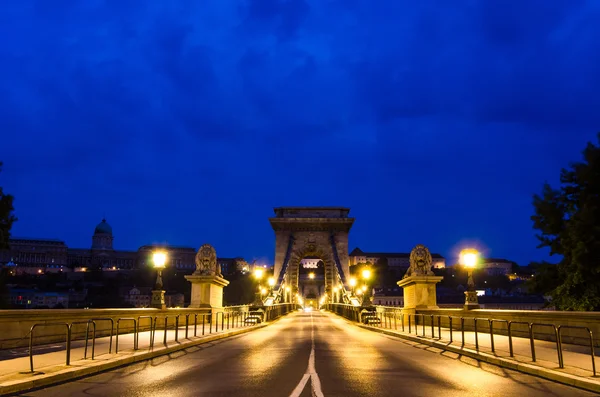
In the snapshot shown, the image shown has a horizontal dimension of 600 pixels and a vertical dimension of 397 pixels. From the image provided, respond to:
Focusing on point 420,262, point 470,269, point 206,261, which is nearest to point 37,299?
point 206,261

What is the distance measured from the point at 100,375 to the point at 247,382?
3106mm

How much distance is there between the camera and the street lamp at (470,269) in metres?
23.5

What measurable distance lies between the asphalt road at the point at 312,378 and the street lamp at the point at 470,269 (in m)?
8.53

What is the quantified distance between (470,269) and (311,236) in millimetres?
77602

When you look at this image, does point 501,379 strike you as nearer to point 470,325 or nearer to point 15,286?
point 470,325

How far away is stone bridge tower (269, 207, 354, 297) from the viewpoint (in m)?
98.4

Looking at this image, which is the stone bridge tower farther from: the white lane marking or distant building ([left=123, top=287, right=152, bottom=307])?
the white lane marking

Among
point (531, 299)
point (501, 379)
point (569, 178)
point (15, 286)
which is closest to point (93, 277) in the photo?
point (15, 286)

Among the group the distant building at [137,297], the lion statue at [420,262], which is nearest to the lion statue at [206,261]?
the lion statue at [420,262]

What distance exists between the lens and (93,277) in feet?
640

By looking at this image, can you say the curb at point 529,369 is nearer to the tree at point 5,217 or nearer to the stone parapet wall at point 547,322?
the stone parapet wall at point 547,322

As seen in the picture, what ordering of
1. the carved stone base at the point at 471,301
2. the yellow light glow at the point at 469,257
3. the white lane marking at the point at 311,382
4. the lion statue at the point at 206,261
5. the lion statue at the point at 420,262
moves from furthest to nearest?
1. the lion statue at the point at 206,261
2. the lion statue at the point at 420,262
3. the yellow light glow at the point at 469,257
4. the carved stone base at the point at 471,301
5. the white lane marking at the point at 311,382

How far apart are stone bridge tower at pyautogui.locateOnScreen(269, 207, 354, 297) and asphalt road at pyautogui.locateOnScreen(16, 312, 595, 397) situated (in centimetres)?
8278

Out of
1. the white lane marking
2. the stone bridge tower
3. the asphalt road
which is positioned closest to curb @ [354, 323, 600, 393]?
the asphalt road
